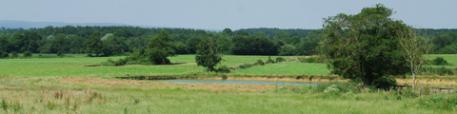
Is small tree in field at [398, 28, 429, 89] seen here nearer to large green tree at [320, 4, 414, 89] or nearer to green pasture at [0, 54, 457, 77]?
large green tree at [320, 4, 414, 89]

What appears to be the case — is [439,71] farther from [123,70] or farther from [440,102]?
[440,102]

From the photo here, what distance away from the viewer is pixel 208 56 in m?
87.9

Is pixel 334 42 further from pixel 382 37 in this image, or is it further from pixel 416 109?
pixel 416 109

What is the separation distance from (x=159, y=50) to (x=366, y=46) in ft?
200

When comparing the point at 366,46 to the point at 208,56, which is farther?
the point at 208,56

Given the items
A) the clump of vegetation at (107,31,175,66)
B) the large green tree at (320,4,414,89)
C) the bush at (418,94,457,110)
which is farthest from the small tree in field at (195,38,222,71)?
the bush at (418,94,457,110)

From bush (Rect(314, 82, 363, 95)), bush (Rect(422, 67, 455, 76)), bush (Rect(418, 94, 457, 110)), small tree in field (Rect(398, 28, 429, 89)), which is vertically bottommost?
bush (Rect(422, 67, 455, 76))

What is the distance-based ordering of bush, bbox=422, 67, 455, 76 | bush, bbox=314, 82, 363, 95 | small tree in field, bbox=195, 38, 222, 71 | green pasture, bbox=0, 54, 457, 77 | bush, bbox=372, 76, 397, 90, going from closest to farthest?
bush, bbox=314, 82, 363, 95
bush, bbox=372, 76, 397, 90
bush, bbox=422, 67, 455, 76
green pasture, bbox=0, 54, 457, 77
small tree in field, bbox=195, 38, 222, 71

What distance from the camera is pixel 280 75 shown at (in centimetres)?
7862

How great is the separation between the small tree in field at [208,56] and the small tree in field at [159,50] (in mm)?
20918

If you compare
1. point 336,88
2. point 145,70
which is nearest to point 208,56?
point 145,70

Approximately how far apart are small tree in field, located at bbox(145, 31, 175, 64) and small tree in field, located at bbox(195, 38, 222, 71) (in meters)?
20.9

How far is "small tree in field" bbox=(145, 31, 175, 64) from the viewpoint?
112875mm

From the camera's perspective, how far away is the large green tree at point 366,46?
56531mm
